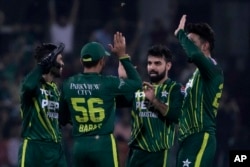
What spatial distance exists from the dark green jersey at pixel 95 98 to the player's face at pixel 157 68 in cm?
50

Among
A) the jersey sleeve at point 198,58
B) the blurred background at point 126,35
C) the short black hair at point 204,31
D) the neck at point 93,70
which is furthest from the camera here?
the blurred background at point 126,35

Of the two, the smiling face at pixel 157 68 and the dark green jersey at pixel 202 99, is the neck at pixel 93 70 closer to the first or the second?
the smiling face at pixel 157 68

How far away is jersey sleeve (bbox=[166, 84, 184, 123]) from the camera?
14.2 meters

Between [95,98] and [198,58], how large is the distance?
110 cm

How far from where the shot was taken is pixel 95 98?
13805 mm

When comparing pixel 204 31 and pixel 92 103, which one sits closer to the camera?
pixel 92 103

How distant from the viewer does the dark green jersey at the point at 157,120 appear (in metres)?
14.3

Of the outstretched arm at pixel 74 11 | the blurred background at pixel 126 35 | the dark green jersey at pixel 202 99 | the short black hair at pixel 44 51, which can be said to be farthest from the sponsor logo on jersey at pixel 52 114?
the outstretched arm at pixel 74 11

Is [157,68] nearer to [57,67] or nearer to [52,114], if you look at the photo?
[57,67]

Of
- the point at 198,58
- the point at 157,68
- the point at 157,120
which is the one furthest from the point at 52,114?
the point at 198,58

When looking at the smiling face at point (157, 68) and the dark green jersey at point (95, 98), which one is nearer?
the dark green jersey at point (95, 98)

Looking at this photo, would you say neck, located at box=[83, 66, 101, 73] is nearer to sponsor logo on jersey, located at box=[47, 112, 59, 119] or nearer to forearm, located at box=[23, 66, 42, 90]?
forearm, located at box=[23, 66, 42, 90]

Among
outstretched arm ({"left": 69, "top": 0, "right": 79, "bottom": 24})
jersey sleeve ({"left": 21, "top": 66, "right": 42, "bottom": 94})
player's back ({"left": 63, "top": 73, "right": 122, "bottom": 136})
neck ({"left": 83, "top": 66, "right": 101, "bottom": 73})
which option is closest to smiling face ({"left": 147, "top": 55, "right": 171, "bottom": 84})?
player's back ({"left": 63, "top": 73, "right": 122, "bottom": 136})

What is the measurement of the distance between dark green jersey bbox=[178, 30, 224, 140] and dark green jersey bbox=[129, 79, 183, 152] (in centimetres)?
24
